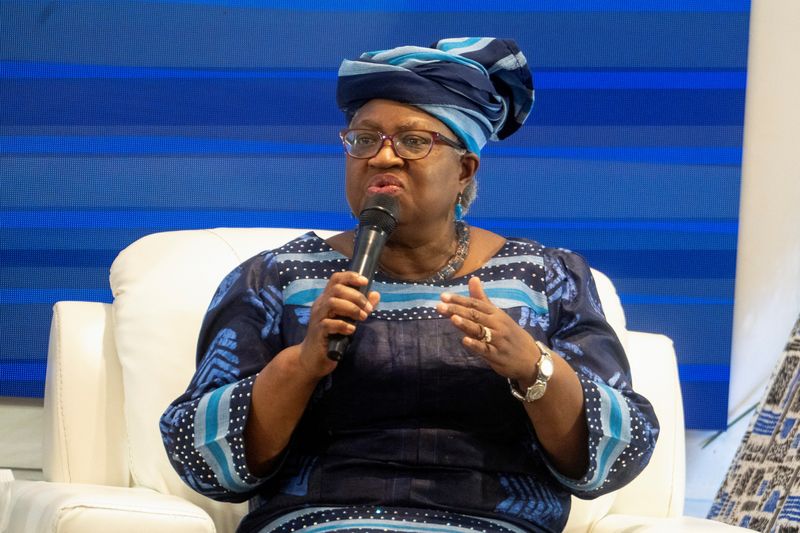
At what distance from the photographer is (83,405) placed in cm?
248

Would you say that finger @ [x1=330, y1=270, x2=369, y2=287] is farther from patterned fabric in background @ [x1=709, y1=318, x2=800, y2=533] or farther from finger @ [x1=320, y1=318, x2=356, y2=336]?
patterned fabric in background @ [x1=709, y1=318, x2=800, y2=533]

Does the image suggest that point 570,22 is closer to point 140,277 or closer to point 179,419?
point 140,277

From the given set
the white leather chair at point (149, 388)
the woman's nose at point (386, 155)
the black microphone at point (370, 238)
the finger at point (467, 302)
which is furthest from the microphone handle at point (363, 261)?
the white leather chair at point (149, 388)

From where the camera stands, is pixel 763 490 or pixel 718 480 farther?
pixel 718 480

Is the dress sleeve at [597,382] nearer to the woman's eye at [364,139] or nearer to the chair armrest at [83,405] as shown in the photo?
the woman's eye at [364,139]

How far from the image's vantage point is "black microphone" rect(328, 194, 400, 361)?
6.01 feet

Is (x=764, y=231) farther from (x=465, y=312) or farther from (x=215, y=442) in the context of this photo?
(x=215, y=442)

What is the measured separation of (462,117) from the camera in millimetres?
2227

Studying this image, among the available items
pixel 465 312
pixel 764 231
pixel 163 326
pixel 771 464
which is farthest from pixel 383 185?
pixel 764 231

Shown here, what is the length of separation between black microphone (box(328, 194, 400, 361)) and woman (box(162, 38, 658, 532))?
9 cm

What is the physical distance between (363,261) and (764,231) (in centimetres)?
192

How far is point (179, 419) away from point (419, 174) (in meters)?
0.60

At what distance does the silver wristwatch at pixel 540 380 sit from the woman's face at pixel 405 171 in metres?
0.35

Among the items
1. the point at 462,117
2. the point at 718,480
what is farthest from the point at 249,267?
the point at 718,480
